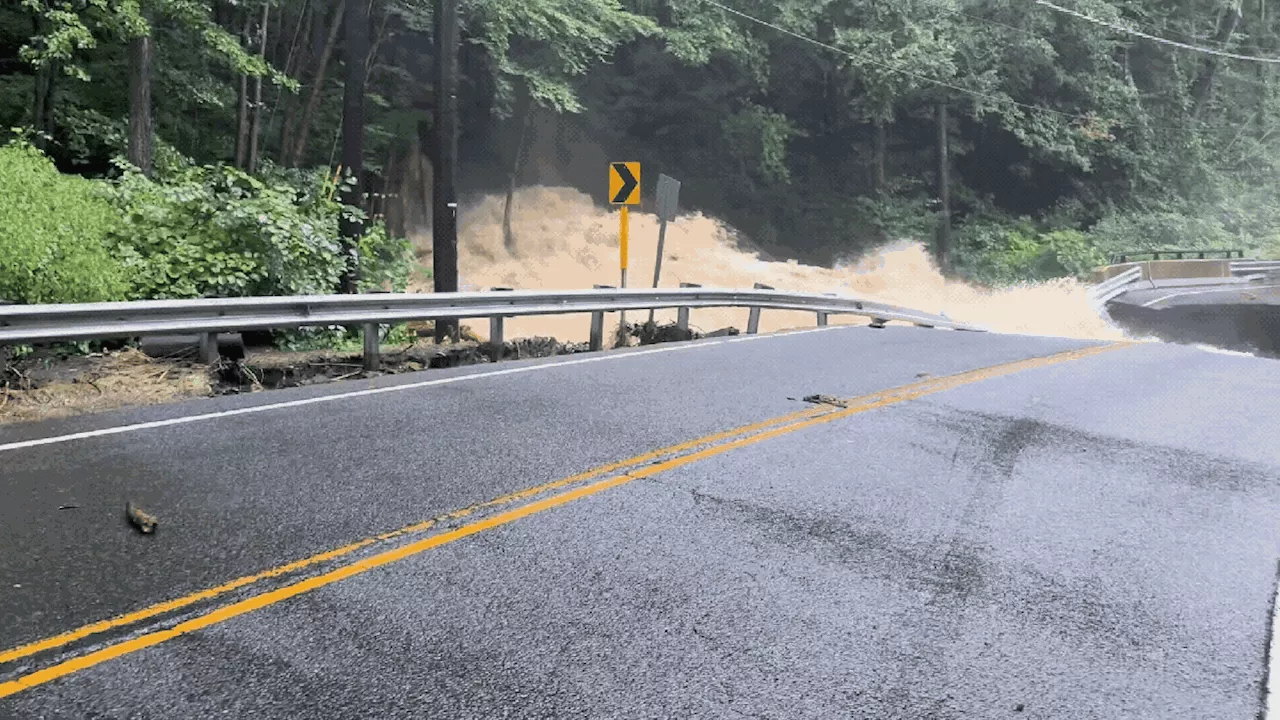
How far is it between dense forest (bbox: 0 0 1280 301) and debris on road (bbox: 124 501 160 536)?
4.88 metres

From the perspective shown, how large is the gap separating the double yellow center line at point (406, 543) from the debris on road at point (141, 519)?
2.86 feet

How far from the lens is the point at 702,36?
106ft

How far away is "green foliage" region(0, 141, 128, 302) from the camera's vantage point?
8.47m

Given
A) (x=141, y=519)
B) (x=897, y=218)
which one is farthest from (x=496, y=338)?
(x=897, y=218)

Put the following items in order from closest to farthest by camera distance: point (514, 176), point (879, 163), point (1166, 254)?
point (514, 176), point (1166, 254), point (879, 163)

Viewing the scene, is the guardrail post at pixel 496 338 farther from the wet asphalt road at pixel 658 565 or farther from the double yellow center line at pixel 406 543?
the double yellow center line at pixel 406 543

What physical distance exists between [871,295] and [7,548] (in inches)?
1334

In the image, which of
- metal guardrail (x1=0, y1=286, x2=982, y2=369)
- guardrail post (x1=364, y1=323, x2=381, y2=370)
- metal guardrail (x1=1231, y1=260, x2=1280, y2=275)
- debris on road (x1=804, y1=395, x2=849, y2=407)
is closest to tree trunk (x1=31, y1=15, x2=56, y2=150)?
metal guardrail (x1=0, y1=286, x2=982, y2=369)

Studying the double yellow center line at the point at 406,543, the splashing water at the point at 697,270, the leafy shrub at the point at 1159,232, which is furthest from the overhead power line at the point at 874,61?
the double yellow center line at the point at 406,543

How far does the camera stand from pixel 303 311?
922 centimetres

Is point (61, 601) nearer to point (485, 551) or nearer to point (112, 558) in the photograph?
point (112, 558)

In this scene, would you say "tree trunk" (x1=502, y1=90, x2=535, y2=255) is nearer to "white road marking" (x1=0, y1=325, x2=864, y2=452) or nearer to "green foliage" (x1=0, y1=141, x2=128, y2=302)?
"white road marking" (x1=0, y1=325, x2=864, y2=452)

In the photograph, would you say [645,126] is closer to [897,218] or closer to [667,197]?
[897,218]

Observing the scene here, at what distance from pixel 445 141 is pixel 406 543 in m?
11.1
